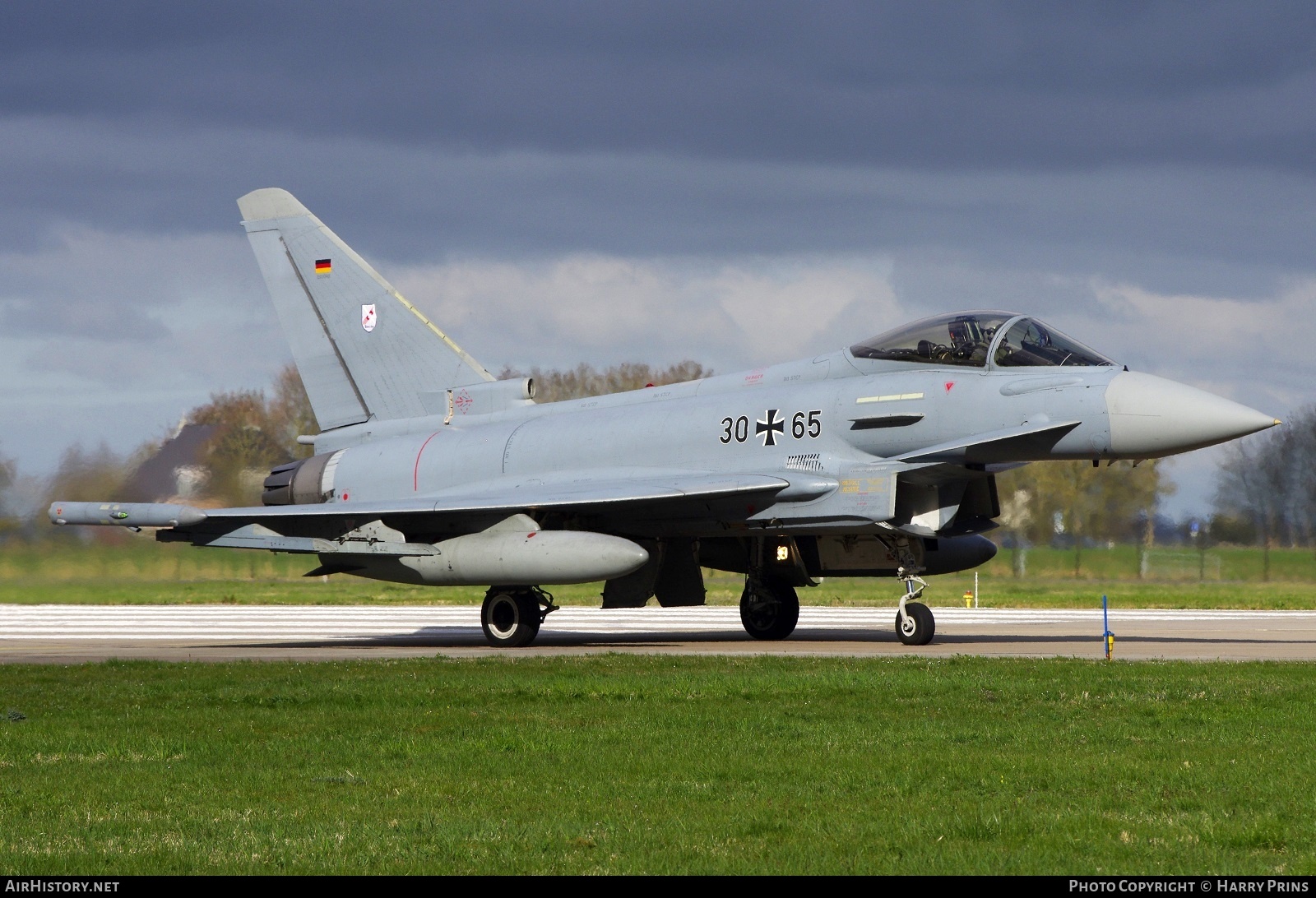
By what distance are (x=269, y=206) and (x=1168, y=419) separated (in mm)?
14486

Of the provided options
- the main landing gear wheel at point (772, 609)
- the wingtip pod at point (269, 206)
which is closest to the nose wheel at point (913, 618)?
the main landing gear wheel at point (772, 609)

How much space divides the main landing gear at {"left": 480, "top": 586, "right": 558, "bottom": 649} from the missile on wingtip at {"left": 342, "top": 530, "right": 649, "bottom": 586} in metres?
0.49

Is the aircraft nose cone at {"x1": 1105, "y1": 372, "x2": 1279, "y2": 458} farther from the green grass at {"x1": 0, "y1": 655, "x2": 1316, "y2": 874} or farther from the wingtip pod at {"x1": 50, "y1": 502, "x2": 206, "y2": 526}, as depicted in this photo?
the wingtip pod at {"x1": 50, "y1": 502, "x2": 206, "y2": 526}

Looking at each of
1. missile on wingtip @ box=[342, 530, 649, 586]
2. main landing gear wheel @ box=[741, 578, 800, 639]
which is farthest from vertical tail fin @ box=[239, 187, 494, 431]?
main landing gear wheel @ box=[741, 578, 800, 639]

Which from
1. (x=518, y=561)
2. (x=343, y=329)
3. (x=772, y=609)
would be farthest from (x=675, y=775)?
(x=343, y=329)

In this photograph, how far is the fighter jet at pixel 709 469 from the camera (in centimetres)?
1522

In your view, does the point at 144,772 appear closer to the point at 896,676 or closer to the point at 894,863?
the point at 894,863

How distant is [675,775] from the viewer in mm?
7070

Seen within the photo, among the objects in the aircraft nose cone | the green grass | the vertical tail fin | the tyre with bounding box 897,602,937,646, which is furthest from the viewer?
the vertical tail fin

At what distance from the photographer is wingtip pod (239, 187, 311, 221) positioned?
22.2 m

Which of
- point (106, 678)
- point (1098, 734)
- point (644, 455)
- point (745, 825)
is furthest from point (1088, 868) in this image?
point (644, 455)

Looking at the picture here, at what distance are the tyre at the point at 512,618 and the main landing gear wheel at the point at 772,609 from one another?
2909 millimetres

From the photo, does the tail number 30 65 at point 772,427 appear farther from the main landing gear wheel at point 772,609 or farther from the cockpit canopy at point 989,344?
the main landing gear wheel at point 772,609

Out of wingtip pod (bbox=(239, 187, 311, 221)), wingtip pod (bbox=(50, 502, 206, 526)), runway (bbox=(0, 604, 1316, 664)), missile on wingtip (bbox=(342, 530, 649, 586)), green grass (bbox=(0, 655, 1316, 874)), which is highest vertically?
wingtip pod (bbox=(239, 187, 311, 221))
